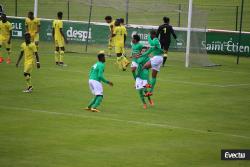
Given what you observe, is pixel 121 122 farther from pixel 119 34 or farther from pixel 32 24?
pixel 32 24

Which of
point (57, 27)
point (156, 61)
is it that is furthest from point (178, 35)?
point (156, 61)

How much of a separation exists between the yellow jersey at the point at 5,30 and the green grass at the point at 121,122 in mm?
3337

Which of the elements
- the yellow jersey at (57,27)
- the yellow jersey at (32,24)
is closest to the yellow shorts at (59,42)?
the yellow jersey at (57,27)

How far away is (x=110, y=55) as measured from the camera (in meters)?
42.9

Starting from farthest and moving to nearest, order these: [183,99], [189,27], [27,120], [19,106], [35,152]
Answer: [189,27]
[183,99]
[19,106]
[27,120]
[35,152]

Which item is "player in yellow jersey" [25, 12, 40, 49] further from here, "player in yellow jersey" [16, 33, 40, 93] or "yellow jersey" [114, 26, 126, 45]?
"player in yellow jersey" [16, 33, 40, 93]

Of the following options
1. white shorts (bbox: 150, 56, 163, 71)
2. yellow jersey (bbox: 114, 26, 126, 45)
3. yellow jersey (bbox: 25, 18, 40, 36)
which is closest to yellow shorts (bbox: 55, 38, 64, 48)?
yellow jersey (bbox: 25, 18, 40, 36)

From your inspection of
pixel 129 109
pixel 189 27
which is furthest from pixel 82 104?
pixel 189 27

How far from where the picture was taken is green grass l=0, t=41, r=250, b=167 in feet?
59.1

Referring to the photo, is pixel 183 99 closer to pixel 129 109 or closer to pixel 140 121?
pixel 129 109

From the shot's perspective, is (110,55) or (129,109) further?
(110,55)

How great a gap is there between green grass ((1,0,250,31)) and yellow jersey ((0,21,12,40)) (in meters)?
7.64

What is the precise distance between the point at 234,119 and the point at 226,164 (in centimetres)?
652

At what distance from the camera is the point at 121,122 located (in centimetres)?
2267
